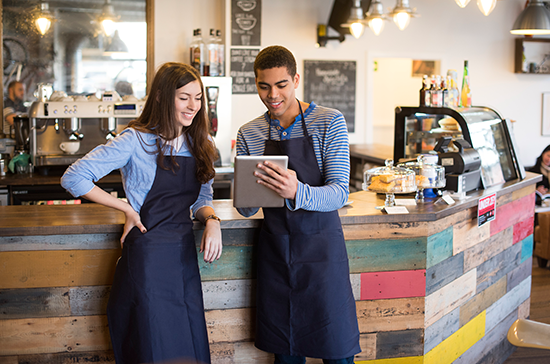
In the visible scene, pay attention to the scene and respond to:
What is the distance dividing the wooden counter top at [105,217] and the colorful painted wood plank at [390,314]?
362mm

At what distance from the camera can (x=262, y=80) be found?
1.70 meters

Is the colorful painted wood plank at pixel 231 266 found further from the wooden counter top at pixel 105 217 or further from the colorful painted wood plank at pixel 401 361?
the colorful painted wood plank at pixel 401 361

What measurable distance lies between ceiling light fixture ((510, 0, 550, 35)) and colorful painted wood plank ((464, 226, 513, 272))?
7.18 feet

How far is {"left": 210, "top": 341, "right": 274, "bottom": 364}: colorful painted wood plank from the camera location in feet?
6.82

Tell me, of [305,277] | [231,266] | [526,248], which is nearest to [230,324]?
[231,266]

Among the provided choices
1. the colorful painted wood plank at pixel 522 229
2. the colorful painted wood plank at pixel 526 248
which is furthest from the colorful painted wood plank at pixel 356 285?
the colorful painted wood plank at pixel 526 248

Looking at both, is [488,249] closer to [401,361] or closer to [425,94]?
[401,361]

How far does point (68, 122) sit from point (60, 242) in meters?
2.38

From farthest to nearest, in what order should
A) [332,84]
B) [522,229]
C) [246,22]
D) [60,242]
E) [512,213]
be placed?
[332,84], [246,22], [522,229], [512,213], [60,242]

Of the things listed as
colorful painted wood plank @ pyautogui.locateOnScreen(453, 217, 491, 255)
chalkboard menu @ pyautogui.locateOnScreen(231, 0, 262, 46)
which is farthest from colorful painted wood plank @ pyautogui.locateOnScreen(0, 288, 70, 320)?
chalkboard menu @ pyautogui.locateOnScreen(231, 0, 262, 46)

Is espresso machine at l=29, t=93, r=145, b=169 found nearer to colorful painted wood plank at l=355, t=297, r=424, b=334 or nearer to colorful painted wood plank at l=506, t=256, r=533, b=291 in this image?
colorful painted wood plank at l=355, t=297, r=424, b=334

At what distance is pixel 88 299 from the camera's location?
1.97m

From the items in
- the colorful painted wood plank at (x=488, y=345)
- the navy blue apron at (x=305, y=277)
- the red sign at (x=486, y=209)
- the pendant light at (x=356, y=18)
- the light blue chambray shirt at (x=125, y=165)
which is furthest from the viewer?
the pendant light at (x=356, y=18)

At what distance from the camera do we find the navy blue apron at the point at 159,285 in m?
1.65
